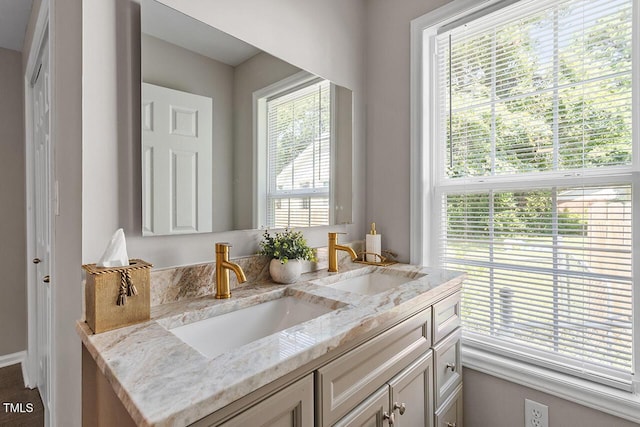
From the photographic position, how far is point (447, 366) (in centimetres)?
139

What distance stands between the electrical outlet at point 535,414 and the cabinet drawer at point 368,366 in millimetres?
646

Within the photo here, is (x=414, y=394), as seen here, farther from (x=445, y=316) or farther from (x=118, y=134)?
(x=118, y=134)

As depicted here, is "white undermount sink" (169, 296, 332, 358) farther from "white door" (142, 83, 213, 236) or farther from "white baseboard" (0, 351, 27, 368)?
"white baseboard" (0, 351, 27, 368)

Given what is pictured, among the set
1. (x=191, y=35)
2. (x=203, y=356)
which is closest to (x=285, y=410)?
(x=203, y=356)

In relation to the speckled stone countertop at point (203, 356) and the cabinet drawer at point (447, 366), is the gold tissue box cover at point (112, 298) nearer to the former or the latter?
the speckled stone countertop at point (203, 356)

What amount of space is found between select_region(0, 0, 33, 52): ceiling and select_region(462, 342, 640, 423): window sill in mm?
3197

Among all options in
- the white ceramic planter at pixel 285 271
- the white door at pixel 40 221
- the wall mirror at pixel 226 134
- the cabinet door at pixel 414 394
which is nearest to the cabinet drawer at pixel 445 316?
the cabinet door at pixel 414 394

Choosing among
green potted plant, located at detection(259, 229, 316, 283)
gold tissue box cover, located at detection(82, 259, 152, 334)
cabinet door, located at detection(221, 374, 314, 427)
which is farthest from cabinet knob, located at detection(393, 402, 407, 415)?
gold tissue box cover, located at detection(82, 259, 152, 334)

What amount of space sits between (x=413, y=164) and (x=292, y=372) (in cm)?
133

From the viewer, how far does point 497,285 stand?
1571 mm

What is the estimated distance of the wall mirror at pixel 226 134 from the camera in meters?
1.06

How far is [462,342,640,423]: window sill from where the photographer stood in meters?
1.23

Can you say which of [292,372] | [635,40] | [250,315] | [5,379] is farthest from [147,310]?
[5,379]

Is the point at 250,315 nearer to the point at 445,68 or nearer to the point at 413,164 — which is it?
the point at 413,164
